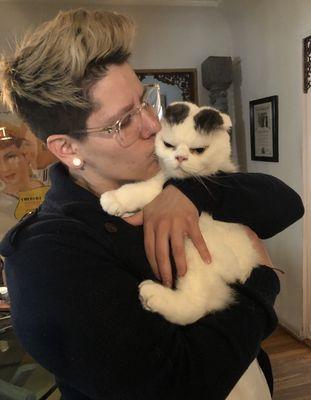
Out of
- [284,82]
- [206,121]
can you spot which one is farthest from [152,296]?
[284,82]

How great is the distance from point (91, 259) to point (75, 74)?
14.3 inches

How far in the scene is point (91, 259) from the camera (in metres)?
0.67

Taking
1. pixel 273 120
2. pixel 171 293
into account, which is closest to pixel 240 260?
pixel 171 293

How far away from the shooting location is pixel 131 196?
2.87ft

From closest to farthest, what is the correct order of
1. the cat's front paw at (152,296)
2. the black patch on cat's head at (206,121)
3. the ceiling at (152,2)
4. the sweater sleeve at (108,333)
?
the sweater sleeve at (108,333) < the cat's front paw at (152,296) < the black patch on cat's head at (206,121) < the ceiling at (152,2)

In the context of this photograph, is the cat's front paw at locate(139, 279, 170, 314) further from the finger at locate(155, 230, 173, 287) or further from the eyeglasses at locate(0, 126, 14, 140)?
the eyeglasses at locate(0, 126, 14, 140)

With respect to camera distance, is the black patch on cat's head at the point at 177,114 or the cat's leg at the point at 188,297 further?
the black patch on cat's head at the point at 177,114

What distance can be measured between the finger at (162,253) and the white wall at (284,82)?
→ 198 centimetres

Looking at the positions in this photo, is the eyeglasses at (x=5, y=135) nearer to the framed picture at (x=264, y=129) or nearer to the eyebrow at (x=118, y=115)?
the framed picture at (x=264, y=129)

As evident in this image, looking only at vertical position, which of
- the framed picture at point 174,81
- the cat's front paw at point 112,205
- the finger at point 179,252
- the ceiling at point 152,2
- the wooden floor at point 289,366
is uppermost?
the ceiling at point 152,2

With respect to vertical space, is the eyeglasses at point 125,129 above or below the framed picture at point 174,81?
below

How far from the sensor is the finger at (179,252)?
29.6 inches

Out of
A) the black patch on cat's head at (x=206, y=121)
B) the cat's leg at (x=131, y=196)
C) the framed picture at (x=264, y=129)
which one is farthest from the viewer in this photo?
the framed picture at (x=264, y=129)

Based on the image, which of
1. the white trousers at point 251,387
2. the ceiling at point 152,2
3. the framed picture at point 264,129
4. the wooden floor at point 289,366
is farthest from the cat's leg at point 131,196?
the ceiling at point 152,2
